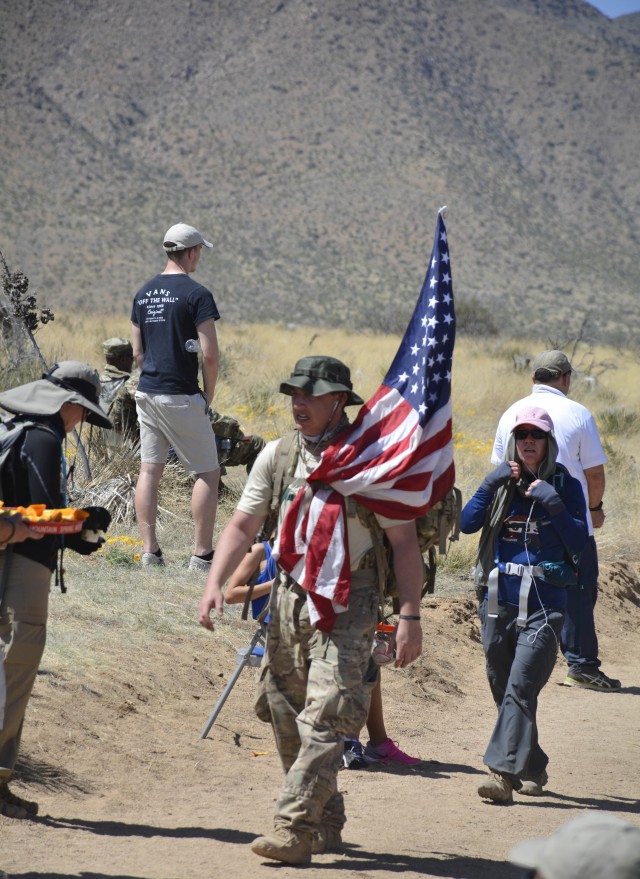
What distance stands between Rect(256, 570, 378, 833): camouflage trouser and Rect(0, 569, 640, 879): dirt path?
30cm

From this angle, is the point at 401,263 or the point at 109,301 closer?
the point at 109,301

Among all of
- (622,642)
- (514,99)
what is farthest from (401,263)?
(622,642)

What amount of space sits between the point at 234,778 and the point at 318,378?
92.5 inches

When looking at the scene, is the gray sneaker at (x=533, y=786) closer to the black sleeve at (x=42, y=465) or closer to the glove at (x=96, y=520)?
the glove at (x=96, y=520)

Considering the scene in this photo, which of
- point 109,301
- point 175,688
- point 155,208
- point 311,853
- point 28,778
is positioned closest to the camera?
point 311,853

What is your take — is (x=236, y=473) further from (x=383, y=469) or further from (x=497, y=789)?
(x=383, y=469)

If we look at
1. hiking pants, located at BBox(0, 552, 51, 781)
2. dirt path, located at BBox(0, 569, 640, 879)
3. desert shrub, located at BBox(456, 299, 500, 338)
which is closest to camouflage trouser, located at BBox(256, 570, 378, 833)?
dirt path, located at BBox(0, 569, 640, 879)

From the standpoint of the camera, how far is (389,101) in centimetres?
7038

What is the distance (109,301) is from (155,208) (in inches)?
428

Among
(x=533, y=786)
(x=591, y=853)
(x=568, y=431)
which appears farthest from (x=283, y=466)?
(x=591, y=853)

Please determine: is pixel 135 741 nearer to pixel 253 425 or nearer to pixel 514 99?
pixel 253 425

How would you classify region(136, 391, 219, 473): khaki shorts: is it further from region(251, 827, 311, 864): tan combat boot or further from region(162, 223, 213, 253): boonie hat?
region(251, 827, 311, 864): tan combat boot

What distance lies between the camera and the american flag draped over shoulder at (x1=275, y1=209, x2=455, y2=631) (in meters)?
4.51

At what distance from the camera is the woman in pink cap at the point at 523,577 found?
5742 millimetres
